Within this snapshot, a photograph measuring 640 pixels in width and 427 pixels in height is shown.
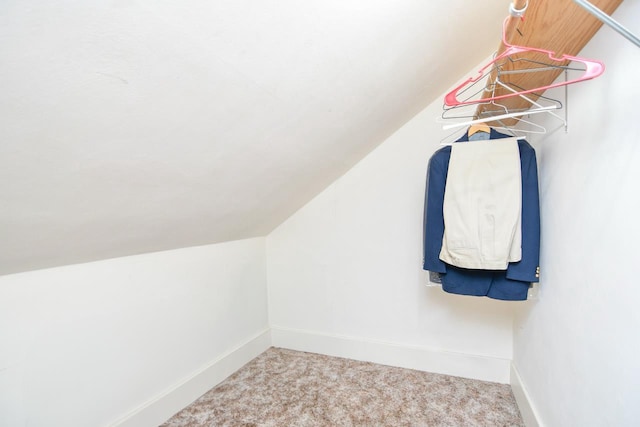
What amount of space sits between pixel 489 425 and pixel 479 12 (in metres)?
2.00

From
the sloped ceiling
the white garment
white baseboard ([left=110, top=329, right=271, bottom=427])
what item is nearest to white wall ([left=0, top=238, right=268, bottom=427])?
white baseboard ([left=110, top=329, right=271, bottom=427])

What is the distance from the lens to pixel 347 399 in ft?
6.17

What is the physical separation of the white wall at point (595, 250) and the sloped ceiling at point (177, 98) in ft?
1.89

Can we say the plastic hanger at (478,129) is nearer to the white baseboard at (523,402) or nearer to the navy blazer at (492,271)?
the navy blazer at (492,271)

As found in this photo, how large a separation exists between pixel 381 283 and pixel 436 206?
0.85 metres

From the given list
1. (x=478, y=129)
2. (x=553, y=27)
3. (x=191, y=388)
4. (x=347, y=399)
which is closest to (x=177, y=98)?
(x=553, y=27)

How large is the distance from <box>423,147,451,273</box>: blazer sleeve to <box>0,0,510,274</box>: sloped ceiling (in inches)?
15.1

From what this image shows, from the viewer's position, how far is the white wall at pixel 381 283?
2.08 metres

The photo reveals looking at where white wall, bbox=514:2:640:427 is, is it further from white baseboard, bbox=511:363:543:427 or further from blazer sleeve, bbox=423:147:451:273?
blazer sleeve, bbox=423:147:451:273

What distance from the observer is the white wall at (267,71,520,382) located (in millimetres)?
2080

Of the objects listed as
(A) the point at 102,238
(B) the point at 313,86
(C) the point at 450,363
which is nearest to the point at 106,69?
(B) the point at 313,86

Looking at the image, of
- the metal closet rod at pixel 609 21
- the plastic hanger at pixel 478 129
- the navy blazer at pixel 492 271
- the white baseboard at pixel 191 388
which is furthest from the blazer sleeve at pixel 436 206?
the white baseboard at pixel 191 388

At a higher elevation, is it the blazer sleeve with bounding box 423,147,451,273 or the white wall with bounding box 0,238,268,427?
the blazer sleeve with bounding box 423,147,451,273

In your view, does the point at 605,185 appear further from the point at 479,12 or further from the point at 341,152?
the point at 341,152
